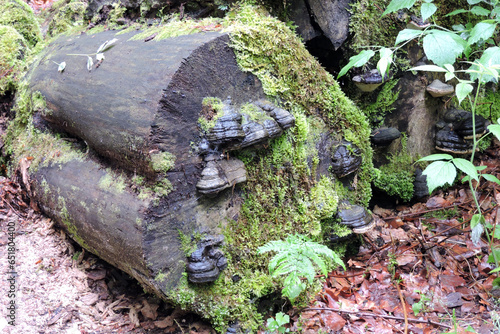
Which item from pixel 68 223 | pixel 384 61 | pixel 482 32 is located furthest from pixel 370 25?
pixel 68 223

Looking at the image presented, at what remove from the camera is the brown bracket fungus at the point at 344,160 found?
13.6ft

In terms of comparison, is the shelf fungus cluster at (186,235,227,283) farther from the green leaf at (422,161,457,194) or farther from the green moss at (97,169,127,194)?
the green leaf at (422,161,457,194)

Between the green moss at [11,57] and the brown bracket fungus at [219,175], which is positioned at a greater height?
the green moss at [11,57]

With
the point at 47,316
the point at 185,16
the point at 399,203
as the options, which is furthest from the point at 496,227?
the point at 47,316

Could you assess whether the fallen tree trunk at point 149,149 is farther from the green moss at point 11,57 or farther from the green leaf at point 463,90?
the green moss at point 11,57

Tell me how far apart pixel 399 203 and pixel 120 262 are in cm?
374

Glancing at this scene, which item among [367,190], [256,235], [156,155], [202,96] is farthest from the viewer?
[367,190]

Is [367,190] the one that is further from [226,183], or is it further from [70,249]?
[70,249]

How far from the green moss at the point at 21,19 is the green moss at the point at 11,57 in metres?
0.22

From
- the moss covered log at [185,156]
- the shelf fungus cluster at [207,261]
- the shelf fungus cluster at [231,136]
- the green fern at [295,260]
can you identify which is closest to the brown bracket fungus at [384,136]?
the moss covered log at [185,156]

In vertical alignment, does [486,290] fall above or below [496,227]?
below

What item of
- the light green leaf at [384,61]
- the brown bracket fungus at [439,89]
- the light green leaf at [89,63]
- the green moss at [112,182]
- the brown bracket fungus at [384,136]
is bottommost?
the green moss at [112,182]

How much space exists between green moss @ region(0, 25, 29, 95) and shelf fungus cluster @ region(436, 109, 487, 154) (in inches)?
226

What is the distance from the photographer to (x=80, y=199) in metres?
3.68
